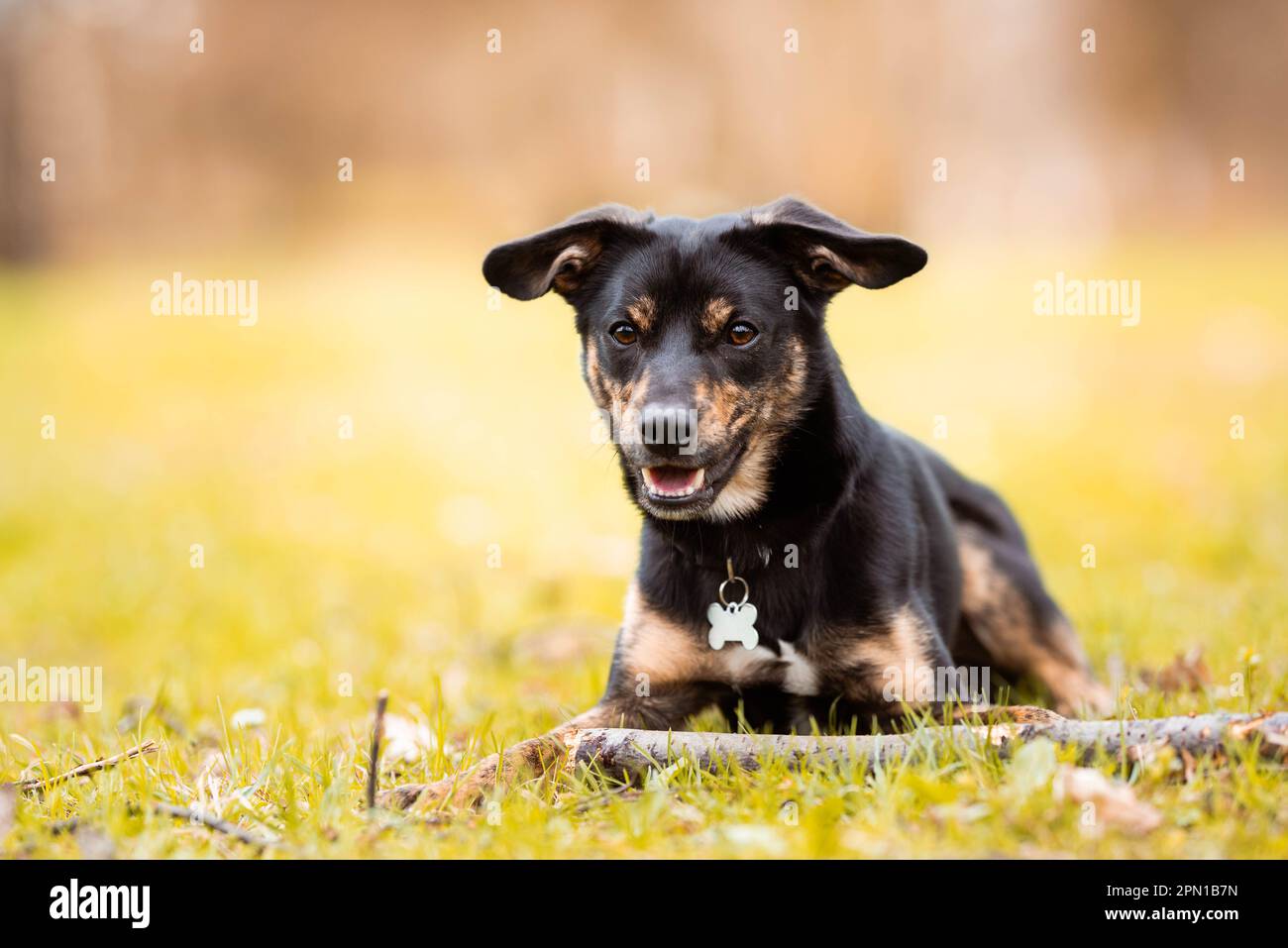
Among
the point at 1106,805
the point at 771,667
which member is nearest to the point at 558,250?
the point at 771,667

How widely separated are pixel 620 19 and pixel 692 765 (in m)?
23.7

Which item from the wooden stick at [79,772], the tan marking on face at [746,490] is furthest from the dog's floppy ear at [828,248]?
the wooden stick at [79,772]

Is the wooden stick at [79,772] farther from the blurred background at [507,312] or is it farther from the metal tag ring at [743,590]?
the metal tag ring at [743,590]

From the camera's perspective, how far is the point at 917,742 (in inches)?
128

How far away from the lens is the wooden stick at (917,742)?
308 cm

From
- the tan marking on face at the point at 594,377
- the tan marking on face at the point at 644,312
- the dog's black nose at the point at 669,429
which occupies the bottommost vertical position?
the dog's black nose at the point at 669,429

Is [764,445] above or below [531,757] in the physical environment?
above

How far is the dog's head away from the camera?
3752mm

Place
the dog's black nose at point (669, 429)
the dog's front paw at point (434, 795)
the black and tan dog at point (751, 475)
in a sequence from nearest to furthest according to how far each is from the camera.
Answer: the dog's front paw at point (434, 795)
the dog's black nose at point (669, 429)
the black and tan dog at point (751, 475)

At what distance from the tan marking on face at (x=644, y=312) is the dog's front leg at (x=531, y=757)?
3.81 ft

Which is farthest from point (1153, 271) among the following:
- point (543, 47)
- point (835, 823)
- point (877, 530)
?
point (835, 823)

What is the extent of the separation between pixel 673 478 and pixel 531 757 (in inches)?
36.3

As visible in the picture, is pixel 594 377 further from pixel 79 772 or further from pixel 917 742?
pixel 79 772

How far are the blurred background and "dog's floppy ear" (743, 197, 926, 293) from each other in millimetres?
1561
